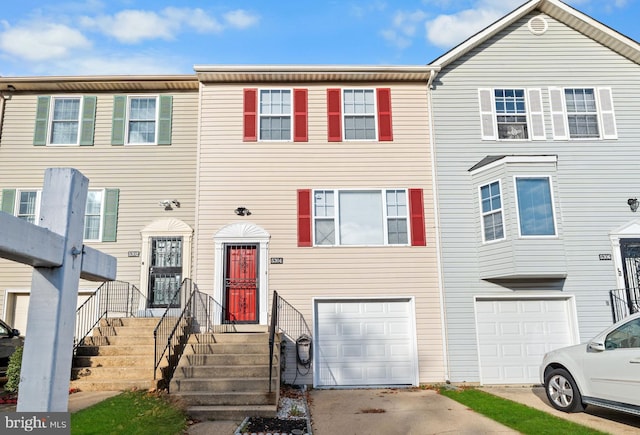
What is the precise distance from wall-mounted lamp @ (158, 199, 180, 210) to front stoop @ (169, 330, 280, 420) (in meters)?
3.73

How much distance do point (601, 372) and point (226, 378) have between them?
19.0ft

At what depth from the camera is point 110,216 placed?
11.5 meters

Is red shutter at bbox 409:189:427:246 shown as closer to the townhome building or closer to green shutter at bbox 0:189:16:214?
the townhome building

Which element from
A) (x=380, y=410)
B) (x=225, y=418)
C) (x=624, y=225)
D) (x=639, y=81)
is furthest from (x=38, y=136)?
(x=639, y=81)

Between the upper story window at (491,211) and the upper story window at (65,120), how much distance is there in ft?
32.7

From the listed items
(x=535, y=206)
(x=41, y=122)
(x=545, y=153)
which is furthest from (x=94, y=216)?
(x=545, y=153)

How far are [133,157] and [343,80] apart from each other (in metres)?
5.71

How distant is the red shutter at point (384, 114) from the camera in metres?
11.5

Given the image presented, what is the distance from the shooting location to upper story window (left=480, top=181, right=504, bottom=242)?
1056 centimetres

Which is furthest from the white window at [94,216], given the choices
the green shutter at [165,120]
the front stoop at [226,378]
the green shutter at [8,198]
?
the front stoop at [226,378]

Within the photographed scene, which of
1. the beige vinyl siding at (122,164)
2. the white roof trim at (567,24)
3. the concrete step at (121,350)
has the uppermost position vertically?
the white roof trim at (567,24)

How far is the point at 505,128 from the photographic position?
1160 centimetres

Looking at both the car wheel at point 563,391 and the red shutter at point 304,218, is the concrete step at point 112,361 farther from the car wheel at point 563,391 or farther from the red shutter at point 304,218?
the car wheel at point 563,391

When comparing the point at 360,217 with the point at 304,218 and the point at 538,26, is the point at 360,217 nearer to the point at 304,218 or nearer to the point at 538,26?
the point at 304,218
